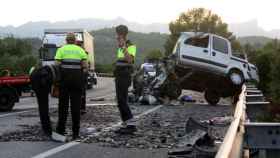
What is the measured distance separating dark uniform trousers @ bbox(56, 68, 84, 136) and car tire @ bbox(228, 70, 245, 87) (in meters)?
10.9

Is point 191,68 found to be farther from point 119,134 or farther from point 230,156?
point 230,156

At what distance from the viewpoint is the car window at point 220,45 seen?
19747 mm

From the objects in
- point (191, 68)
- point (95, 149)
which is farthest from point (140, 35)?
point (95, 149)

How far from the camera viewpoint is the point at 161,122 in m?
11.9

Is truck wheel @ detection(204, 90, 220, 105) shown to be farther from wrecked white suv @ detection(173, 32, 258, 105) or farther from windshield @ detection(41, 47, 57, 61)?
windshield @ detection(41, 47, 57, 61)

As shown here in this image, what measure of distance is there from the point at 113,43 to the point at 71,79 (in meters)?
154

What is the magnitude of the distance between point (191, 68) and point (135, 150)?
1195 cm

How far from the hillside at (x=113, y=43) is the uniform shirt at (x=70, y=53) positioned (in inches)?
4940

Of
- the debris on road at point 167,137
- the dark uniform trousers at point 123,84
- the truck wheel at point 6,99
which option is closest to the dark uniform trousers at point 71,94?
the debris on road at point 167,137

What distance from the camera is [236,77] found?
19562 millimetres

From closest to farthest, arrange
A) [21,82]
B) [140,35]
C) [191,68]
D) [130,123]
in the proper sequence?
[130,123] → [21,82] → [191,68] → [140,35]

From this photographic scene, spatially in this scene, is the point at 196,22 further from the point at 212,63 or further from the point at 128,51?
the point at 128,51

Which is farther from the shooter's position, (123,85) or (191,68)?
(191,68)

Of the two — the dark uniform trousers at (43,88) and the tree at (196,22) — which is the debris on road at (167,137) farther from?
the tree at (196,22)
